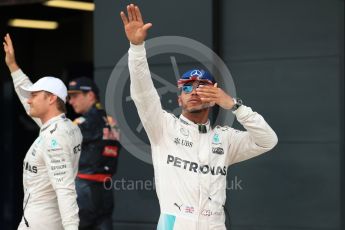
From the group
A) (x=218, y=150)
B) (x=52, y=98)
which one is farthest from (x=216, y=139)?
(x=52, y=98)

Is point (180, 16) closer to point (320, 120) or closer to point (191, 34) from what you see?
point (191, 34)

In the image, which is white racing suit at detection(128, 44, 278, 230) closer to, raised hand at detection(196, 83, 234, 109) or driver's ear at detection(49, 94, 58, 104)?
raised hand at detection(196, 83, 234, 109)

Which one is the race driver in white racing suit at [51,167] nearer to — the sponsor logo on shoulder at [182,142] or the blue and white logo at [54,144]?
the blue and white logo at [54,144]

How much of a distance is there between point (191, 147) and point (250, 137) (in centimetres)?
42

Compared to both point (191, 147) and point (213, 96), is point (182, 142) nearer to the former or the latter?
point (191, 147)

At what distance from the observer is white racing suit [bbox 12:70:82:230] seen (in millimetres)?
5613

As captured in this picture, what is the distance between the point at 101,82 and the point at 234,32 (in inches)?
63.1

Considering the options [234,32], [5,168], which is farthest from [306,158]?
[5,168]

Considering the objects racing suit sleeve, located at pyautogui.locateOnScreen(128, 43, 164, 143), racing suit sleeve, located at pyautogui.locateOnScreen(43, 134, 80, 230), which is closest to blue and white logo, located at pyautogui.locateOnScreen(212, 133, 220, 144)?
racing suit sleeve, located at pyautogui.locateOnScreen(128, 43, 164, 143)

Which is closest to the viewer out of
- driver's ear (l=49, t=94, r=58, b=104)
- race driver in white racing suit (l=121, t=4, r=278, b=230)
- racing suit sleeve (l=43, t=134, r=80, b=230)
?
race driver in white racing suit (l=121, t=4, r=278, b=230)

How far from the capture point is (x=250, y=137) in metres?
5.24

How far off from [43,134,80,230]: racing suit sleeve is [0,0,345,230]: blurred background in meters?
2.31

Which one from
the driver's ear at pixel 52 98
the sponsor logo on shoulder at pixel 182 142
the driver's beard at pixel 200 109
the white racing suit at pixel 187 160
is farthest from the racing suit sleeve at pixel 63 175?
the driver's beard at pixel 200 109

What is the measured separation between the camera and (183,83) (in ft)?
16.7
